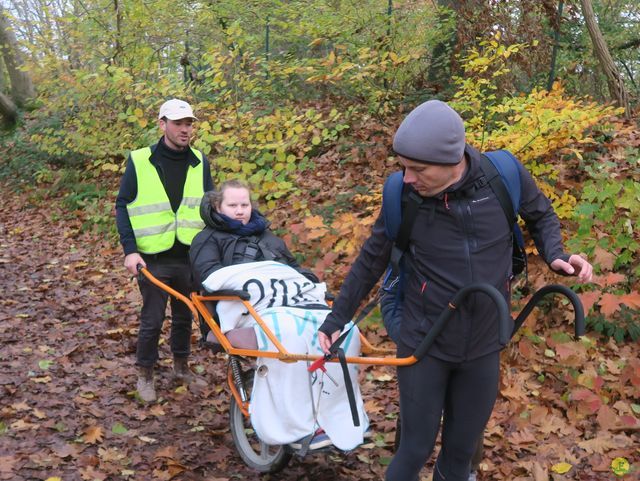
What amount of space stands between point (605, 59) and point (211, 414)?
21.5ft

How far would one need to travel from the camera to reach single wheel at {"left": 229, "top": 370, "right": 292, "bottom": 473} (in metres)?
4.15

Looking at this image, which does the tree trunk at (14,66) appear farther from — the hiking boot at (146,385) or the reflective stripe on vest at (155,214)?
the hiking boot at (146,385)

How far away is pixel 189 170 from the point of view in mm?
5281

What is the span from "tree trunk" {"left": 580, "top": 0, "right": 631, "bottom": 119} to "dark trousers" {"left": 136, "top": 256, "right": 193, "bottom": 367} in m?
5.87

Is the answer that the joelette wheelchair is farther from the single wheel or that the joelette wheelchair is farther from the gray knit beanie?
the gray knit beanie

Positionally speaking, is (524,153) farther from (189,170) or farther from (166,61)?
(166,61)

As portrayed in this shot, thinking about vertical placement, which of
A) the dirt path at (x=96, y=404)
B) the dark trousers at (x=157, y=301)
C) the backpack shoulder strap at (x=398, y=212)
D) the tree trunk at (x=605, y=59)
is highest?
the tree trunk at (x=605, y=59)

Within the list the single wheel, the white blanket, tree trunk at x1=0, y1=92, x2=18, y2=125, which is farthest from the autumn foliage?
tree trunk at x1=0, y1=92, x2=18, y2=125

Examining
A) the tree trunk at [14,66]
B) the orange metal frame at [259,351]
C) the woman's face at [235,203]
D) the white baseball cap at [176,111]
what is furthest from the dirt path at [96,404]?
the tree trunk at [14,66]

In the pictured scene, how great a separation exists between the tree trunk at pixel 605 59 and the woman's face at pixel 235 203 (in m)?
5.61

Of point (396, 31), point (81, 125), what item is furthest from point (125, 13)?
point (396, 31)

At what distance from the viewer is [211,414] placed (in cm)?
532

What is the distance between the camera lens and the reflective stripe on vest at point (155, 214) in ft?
16.8

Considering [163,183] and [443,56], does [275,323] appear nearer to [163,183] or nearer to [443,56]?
[163,183]
